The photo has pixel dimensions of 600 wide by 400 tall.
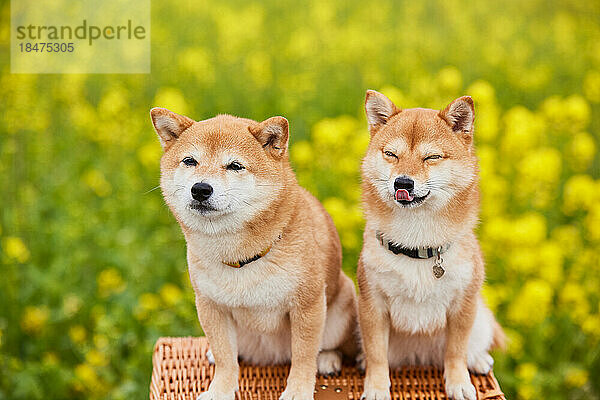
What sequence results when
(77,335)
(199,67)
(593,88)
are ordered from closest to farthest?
(77,335)
(593,88)
(199,67)

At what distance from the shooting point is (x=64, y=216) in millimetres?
4441

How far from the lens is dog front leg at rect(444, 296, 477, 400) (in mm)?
2480

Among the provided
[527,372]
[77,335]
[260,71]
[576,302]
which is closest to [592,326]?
[576,302]

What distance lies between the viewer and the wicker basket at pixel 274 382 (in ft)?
8.43

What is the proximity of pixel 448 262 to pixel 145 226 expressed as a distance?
2.62m

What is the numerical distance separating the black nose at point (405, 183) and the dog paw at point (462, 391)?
79cm

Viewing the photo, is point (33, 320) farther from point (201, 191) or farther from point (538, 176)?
point (538, 176)

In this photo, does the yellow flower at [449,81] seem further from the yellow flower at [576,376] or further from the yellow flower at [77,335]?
the yellow flower at [77,335]

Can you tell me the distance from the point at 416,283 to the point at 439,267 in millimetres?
93

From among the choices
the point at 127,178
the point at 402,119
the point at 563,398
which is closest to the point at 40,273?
the point at 127,178

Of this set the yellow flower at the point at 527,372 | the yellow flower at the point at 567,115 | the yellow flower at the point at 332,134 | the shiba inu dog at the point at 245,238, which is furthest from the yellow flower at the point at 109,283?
the yellow flower at the point at 567,115

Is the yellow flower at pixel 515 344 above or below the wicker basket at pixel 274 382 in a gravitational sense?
below

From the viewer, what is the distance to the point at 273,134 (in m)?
2.31

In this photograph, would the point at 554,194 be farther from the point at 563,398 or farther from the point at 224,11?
the point at 224,11
